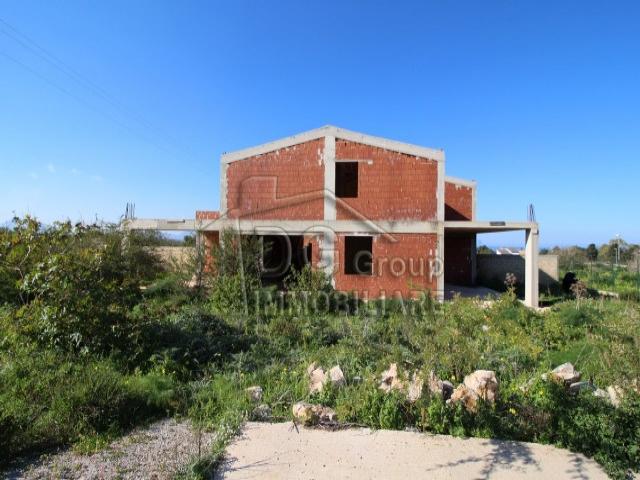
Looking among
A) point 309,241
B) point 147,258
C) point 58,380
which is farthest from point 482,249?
point 58,380

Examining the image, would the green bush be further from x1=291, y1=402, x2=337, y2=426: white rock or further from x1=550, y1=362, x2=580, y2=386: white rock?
x1=550, y1=362, x2=580, y2=386: white rock

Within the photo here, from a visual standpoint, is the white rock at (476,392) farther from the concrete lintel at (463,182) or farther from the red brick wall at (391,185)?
the concrete lintel at (463,182)

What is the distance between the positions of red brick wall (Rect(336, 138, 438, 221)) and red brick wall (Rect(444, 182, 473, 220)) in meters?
5.41

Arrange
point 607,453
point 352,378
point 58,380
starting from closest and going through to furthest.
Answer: point 607,453 < point 58,380 < point 352,378

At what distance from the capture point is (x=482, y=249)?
28.0 metres

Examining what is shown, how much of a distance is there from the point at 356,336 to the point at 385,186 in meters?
7.08

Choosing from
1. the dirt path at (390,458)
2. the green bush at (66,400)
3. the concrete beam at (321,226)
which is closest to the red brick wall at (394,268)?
the concrete beam at (321,226)

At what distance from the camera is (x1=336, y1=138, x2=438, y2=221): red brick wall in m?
12.5

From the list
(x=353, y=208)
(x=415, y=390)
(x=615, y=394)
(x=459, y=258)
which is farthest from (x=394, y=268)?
(x=615, y=394)

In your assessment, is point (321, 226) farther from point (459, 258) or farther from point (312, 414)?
point (312, 414)

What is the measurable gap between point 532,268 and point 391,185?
5.46 meters

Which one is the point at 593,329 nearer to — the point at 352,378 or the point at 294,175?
the point at 352,378

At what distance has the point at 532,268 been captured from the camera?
40.1 ft

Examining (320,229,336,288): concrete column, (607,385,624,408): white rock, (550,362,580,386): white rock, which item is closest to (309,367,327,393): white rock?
(550,362,580,386): white rock
